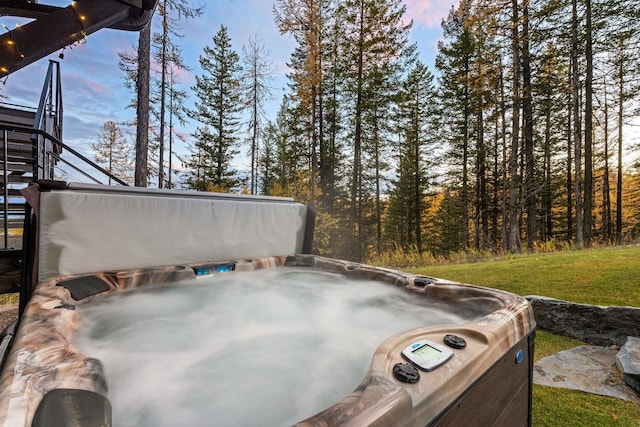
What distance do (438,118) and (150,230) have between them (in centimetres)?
1066

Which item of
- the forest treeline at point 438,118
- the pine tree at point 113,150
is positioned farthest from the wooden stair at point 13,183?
the pine tree at point 113,150

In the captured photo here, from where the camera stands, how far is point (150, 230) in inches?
74.4

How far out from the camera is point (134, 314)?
60.4 inches

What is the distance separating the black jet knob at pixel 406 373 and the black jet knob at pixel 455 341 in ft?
0.77

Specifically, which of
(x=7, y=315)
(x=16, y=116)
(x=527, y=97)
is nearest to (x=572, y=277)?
(x=527, y=97)

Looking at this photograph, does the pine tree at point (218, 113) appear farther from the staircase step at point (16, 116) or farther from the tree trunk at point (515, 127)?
the tree trunk at point (515, 127)

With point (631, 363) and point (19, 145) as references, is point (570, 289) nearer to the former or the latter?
point (631, 363)

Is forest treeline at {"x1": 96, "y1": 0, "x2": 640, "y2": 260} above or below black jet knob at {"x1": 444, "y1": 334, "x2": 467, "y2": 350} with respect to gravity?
above

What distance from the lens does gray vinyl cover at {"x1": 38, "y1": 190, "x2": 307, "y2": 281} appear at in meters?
1.55

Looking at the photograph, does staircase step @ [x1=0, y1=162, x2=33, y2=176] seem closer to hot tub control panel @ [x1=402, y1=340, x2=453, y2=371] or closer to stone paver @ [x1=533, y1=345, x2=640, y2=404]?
hot tub control panel @ [x1=402, y1=340, x2=453, y2=371]

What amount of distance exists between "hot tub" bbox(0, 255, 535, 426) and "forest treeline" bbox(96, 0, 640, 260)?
15.3ft

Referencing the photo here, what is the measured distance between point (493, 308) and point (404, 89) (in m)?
9.12

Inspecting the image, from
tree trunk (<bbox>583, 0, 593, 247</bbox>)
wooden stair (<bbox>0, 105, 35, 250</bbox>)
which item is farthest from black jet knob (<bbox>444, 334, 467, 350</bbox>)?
tree trunk (<bbox>583, 0, 593, 247</bbox>)

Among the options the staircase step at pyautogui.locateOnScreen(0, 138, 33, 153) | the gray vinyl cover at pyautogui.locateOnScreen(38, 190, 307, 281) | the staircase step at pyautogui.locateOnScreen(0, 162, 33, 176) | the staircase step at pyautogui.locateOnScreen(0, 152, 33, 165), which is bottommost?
the gray vinyl cover at pyautogui.locateOnScreen(38, 190, 307, 281)
